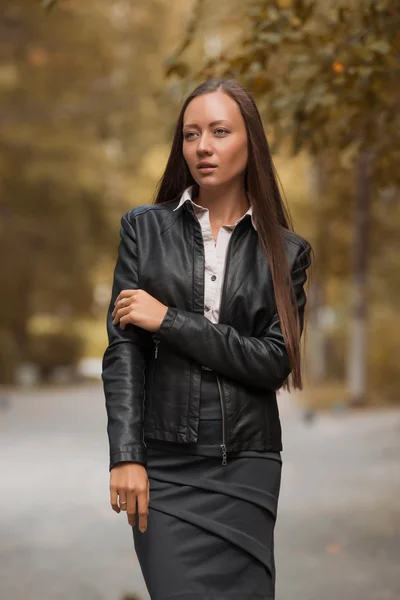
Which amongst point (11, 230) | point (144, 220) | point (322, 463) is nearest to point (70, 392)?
point (11, 230)

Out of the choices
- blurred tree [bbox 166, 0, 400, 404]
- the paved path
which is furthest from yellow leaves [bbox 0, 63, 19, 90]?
blurred tree [bbox 166, 0, 400, 404]

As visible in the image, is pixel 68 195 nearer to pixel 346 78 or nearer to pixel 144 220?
pixel 346 78

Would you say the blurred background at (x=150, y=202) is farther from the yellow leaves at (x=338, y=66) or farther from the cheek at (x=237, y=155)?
the cheek at (x=237, y=155)

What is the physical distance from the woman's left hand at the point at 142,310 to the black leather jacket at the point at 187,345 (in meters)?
0.02

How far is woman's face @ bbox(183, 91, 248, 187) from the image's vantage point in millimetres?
3326

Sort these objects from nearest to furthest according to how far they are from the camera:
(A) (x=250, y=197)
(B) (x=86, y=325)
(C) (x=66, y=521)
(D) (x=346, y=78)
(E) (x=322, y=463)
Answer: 1. (A) (x=250, y=197)
2. (D) (x=346, y=78)
3. (C) (x=66, y=521)
4. (E) (x=322, y=463)
5. (B) (x=86, y=325)

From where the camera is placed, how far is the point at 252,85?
247 inches

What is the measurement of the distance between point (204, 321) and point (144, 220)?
398 millimetres

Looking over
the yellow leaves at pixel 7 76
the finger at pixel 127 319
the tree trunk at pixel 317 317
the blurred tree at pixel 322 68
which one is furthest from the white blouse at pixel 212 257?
the tree trunk at pixel 317 317

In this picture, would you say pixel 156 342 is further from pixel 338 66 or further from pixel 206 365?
pixel 338 66

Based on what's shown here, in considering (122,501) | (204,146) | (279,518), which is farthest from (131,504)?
(279,518)

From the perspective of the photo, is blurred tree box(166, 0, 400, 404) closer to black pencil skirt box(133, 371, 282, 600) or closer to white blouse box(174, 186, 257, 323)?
white blouse box(174, 186, 257, 323)

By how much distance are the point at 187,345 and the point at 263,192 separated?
1.80 feet

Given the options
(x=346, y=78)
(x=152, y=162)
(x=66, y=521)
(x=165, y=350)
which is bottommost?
(x=66, y=521)
